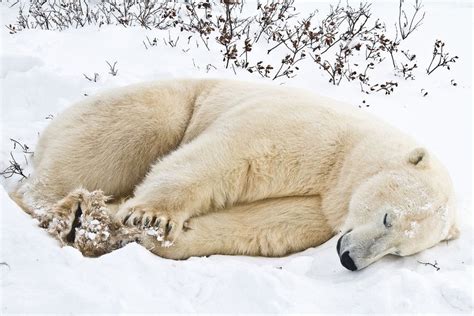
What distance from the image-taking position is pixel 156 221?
331cm

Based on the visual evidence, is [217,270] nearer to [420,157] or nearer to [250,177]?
[250,177]

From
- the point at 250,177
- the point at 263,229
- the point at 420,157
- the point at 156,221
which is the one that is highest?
the point at 420,157

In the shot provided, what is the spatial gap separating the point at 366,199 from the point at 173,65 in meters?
3.59

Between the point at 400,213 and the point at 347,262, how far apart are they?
0.40m

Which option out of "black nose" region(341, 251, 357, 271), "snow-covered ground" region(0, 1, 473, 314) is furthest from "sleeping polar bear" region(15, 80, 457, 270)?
"snow-covered ground" region(0, 1, 473, 314)

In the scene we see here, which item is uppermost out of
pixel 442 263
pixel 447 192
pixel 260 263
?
pixel 447 192

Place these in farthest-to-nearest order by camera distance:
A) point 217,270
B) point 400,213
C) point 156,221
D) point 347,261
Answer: point 156,221 < point 400,213 < point 347,261 < point 217,270

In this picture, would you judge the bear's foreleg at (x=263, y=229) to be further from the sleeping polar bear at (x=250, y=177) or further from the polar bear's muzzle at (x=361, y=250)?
the polar bear's muzzle at (x=361, y=250)

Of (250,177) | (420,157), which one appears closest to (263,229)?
(250,177)

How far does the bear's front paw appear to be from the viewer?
10.8 ft

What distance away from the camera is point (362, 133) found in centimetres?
375

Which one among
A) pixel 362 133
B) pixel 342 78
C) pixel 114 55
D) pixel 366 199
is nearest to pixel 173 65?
pixel 114 55

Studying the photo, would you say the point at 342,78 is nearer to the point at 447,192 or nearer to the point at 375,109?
the point at 375,109

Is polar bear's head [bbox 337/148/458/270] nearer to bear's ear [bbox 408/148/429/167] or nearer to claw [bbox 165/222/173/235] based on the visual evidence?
bear's ear [bbox 408/148/429/167]
